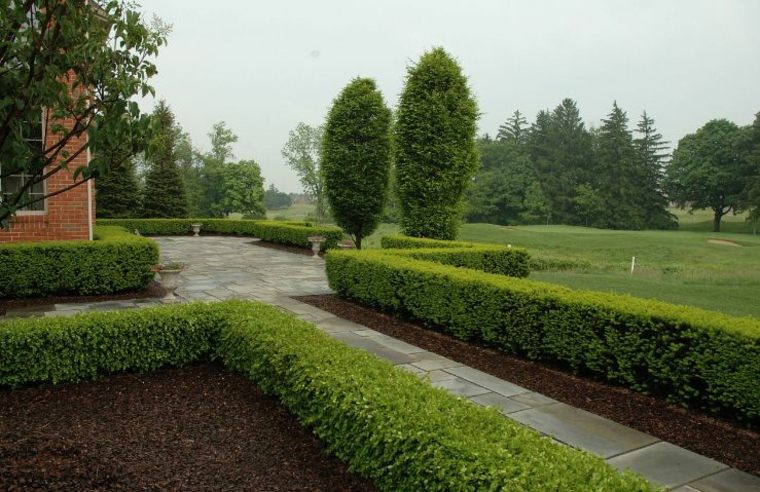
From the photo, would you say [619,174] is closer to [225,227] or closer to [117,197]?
[225,227]

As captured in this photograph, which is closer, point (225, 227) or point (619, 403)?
point (619, 403)

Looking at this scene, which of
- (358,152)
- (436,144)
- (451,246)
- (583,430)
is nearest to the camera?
(583,430)

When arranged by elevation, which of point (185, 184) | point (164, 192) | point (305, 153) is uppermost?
point (305, 153)

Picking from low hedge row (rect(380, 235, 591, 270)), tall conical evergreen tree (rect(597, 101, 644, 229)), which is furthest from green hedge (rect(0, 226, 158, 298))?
tall conical evergreen tree (rect(597, 101, 644, 229))

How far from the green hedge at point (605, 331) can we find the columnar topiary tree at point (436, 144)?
8.09 meters

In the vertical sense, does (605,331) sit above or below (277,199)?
below

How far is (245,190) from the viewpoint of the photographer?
4862cm

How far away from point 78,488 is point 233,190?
4767 cm

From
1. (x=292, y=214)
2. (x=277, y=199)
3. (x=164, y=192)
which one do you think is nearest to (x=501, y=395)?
(x=164, y=192)

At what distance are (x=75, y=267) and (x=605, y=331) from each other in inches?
359

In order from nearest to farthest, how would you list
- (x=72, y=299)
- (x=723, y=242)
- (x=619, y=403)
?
(x=619, y=403) → (x=72, y=299) → (x=723, y=242)

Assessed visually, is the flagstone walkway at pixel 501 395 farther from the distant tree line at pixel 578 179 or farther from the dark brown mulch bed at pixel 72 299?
the distant tree line at pixel 578 179

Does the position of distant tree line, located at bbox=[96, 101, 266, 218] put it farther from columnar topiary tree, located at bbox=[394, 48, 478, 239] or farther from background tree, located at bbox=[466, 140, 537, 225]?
background tree, located at bbox=[466, 140, 537, 225]

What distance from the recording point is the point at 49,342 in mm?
4945
